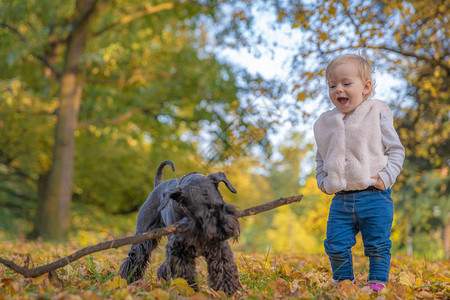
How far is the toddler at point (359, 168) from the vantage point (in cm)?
318

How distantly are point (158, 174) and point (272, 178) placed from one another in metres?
12.2

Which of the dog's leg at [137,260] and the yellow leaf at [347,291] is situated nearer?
the yellow leaf at [347,291]

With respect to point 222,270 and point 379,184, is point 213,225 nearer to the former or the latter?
point 222,270

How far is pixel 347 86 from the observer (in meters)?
3.30

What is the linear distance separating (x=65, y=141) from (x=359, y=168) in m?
9.51

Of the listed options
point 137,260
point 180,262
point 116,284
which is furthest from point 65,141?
point 180,262

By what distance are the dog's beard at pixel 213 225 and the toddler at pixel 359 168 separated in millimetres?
1066

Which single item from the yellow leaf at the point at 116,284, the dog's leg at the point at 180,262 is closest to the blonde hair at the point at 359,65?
the dog's leg at the point at 180,262

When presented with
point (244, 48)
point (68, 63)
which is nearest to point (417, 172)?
point (244, 48)

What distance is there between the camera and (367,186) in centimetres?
317

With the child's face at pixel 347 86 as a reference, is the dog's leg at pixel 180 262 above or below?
below

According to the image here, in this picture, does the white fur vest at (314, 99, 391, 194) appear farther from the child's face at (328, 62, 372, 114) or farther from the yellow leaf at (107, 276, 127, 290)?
the yellow leaf at (107, 276, 127, 290)

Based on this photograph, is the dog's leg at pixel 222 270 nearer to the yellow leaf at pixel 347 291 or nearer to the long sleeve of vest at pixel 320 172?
the yellow leaf at pixel 347 291

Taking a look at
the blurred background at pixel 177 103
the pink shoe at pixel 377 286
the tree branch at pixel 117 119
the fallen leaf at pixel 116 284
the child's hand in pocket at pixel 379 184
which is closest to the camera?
the fallen leaf at pixel 116 284
